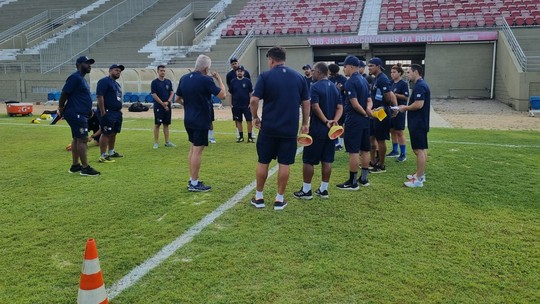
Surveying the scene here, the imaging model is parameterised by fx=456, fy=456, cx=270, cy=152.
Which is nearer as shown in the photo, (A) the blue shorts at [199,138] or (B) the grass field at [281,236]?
(B) the grass field at [281,236]

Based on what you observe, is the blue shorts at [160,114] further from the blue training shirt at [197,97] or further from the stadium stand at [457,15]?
the stadium stand at [457,15]

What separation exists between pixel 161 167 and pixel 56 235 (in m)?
3.48

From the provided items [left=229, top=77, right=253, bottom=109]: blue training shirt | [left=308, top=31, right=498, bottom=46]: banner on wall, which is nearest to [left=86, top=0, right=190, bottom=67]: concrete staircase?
[left=308, top=31, right=498, bottom=46]: banner on wall

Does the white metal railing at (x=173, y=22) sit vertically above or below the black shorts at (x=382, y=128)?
above

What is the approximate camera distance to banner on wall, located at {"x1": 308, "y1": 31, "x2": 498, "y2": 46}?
22.6 m

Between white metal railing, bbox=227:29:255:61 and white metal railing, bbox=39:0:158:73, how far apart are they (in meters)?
10.9

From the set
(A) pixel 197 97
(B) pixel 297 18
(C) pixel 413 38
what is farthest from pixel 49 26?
(A) pixel 197 97

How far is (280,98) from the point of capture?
5.38m

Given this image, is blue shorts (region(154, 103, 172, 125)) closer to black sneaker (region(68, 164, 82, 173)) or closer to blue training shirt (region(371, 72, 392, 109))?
black sneaker (region(68, 164, 82, 173))

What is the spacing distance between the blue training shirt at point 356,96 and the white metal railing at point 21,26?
33.1 metres

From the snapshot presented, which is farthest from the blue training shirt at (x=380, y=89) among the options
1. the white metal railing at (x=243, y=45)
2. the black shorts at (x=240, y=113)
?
the white metal railing at (x=243, y=45)

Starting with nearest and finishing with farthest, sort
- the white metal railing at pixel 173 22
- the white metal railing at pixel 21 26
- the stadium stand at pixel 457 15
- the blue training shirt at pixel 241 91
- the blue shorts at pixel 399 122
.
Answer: the blue shorts at pixel 399 122 → the blue training shirt at pixel 241 91 → the stadium stand at pixel 457 15 → the white metal railing at pixel 173 22 → the white metal railing at pixel 21 26

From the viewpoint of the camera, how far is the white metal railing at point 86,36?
2775 centimetres

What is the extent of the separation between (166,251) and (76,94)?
4.21 metres
